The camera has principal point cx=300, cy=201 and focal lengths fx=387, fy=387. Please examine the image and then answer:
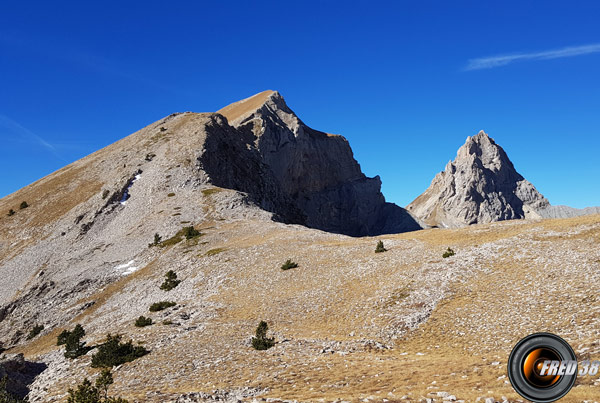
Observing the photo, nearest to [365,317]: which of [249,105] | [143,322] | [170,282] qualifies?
[143,322]

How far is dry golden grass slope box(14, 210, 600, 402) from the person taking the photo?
56.0 ft

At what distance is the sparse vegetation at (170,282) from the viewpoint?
43844 mm

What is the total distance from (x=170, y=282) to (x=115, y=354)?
1970 centimetres

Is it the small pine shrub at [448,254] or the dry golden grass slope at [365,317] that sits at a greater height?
the small pine shrub at [448,254]

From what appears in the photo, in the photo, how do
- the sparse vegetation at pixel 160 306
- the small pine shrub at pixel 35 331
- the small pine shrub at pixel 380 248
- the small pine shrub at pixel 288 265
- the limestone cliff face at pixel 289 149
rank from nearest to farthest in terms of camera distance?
the sparse vegetation at pixel 160 306 → the small pine shrub at pixel 288 265 → the small pine shrub at pixel 380 248 → the small pine shrub at pixel 35 331 → the limestone cliff face at pixel 289 149

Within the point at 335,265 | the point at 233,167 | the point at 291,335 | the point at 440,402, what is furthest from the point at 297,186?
the point at 440,402

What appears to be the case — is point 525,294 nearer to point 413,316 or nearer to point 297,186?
point 413,316

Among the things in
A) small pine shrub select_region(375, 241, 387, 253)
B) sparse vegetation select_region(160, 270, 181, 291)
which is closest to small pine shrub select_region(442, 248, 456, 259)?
small pine shrub select_region(375, 241, 387, 253)

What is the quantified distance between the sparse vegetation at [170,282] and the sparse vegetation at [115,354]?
17.7 metres

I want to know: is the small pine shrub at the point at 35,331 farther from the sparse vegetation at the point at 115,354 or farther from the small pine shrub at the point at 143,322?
the sparse vegetation at the point at 115,354

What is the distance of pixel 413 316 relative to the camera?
2611cm

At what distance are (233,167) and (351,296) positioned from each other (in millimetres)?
81871

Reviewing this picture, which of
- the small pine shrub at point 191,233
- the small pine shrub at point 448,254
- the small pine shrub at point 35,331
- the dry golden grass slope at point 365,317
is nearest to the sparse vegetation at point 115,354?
the dry golden grass slope at point 365,317

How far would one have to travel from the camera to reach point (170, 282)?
1761 inches
